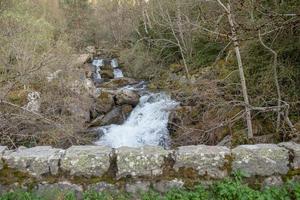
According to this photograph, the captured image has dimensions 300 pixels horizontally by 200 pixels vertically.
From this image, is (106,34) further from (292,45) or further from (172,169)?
(172,169)

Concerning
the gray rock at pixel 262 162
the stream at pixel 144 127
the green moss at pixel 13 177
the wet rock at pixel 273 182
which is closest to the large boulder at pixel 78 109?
the stream at pixel 144 127

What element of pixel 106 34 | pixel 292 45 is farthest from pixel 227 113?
pixel 106 34

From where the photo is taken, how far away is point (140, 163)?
3771 millimetres

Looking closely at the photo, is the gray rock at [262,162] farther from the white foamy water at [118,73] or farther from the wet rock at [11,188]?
the white foamy water at [118,73]

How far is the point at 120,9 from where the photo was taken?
104 ft

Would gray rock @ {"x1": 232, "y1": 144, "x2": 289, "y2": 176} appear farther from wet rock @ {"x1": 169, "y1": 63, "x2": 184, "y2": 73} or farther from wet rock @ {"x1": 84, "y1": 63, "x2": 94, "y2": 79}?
wet rock @ {"x1": 84, "y1": 63, "x2": 94, "y2": 79}

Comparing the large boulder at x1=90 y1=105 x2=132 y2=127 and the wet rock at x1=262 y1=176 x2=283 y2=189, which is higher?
the large boulder at x1=90 y1=105 x2=132 y2=127

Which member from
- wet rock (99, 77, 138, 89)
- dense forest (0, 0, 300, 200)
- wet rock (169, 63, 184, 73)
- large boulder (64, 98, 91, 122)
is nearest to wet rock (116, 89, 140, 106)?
dense forest (0, 0, 300, 200)

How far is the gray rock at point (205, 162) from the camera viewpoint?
12.3 ft

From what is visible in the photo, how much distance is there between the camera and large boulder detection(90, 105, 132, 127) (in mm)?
14227

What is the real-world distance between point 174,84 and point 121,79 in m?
6.96

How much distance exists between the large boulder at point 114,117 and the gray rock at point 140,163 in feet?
33.7

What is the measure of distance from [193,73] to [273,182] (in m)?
12.2

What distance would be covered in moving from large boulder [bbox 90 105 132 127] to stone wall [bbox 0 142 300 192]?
1015 cm
